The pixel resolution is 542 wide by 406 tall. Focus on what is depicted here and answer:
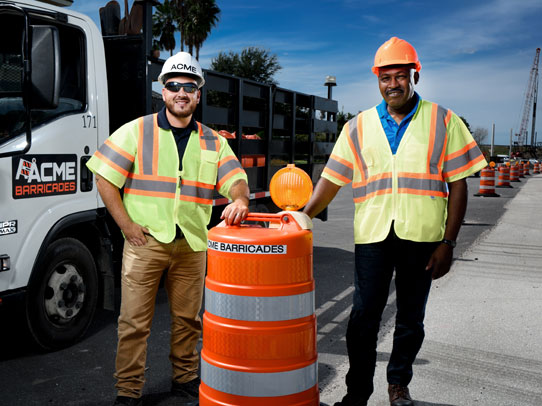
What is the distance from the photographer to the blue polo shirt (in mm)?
3197

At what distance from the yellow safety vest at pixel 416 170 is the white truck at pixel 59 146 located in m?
2.13

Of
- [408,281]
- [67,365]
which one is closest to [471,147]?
[408,281]

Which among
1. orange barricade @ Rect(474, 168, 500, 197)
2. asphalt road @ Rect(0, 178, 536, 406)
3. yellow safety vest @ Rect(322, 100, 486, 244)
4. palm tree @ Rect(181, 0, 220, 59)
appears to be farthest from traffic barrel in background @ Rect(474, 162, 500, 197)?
palm tree @ Rect(181, 0, 220, 59)

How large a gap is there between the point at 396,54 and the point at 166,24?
39.8m

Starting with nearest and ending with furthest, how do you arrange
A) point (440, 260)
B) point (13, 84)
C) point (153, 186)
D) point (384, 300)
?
1. point (440, 260)
2. point (384, 300)
3. point (153, 186)
4. point (13, 84)

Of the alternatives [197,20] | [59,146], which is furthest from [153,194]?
[197,20]

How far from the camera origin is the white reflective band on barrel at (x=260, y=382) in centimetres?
263

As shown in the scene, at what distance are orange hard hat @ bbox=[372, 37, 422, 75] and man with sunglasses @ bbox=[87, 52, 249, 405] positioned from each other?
3.64 feet

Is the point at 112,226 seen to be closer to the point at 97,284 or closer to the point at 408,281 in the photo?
the point at 97,284

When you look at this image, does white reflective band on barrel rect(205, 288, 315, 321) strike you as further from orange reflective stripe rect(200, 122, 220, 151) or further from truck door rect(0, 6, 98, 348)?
truck door rect(0, 6, 98, 348)

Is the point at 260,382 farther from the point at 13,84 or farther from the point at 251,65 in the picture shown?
the point at 251,65

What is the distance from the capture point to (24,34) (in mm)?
3875

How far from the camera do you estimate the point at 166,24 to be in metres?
40.3

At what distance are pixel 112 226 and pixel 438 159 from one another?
308cm
